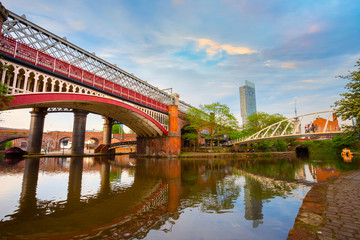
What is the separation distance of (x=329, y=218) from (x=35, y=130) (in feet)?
151

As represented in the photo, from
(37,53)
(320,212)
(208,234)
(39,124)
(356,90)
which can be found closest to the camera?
(208,234)

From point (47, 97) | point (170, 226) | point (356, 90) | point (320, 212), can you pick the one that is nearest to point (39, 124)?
point (47, 97)

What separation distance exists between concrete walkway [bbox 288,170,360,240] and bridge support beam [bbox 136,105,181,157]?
35233 millimetres

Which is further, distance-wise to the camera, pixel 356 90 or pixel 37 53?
pixel 37 53

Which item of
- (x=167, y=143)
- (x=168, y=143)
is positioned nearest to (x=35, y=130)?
(x=167, y=143)

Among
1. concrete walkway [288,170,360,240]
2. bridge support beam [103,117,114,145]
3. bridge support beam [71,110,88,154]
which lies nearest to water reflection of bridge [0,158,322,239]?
concrete walkway [288,170,360,240]

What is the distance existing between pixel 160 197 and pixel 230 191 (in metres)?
3.55

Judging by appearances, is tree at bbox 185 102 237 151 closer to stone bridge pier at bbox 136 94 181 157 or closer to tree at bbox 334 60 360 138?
stone bridge pier at bbox 136 94 181 157

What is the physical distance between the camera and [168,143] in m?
41.5

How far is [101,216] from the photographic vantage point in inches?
223

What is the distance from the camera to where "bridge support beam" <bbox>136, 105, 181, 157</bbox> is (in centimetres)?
4134

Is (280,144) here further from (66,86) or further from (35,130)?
(35,130)

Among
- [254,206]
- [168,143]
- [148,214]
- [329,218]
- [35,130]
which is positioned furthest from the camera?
[168,143]

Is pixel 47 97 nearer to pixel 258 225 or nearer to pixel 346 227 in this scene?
pixel 258 225
